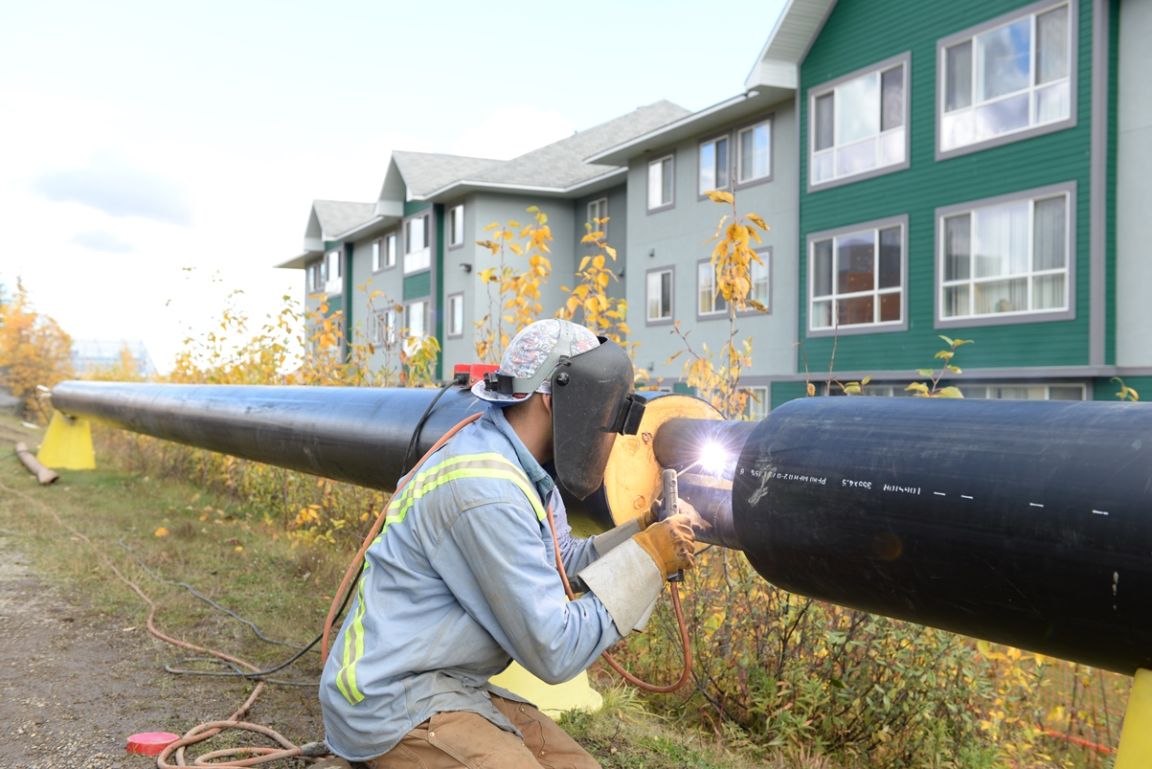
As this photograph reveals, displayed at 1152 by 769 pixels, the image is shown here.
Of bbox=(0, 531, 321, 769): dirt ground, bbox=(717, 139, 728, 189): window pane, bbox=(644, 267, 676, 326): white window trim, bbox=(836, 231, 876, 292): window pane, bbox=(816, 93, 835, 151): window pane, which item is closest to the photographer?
bbox=(0, 531, 321, 769): dirt ground

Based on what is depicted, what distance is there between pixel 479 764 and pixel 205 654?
3.39m

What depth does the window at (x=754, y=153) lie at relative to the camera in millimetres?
22172

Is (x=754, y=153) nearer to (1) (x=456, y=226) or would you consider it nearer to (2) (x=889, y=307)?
(2) (x=889, y=307)

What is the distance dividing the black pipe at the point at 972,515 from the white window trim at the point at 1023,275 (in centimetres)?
1499

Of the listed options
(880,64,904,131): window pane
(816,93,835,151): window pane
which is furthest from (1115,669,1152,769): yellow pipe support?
(816,93,835,151): window pane

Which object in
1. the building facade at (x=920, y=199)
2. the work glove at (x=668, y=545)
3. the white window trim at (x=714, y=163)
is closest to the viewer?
the work glove at (x=668, y=545)

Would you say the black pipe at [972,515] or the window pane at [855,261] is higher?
the window pane at [855,261]

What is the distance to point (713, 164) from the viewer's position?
77.4 ft

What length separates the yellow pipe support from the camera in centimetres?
225

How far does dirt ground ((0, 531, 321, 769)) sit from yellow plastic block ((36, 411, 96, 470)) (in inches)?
362

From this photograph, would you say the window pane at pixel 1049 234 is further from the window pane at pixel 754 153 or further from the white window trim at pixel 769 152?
the window pane at pixel 754 153

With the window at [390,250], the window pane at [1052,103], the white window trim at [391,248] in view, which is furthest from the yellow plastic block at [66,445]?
the window at [390,250]

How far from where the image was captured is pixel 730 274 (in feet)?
17.7

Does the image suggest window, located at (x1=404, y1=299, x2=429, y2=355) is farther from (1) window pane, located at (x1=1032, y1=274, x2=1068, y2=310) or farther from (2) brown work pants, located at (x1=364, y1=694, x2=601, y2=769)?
(2) brown work pants, located at (x1=364, y1=694, x2=601, y2=769)
